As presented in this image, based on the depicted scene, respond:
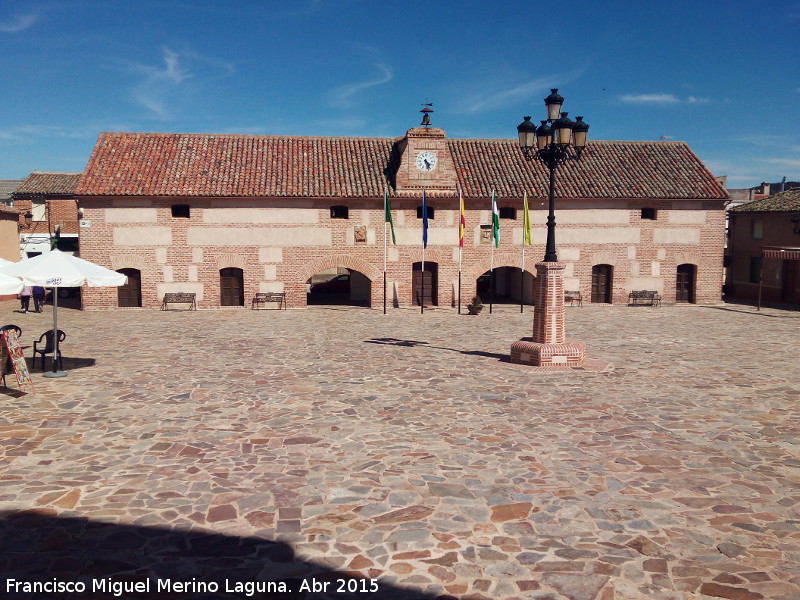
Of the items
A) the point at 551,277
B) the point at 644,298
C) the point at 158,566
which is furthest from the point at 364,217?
the point at 158,566

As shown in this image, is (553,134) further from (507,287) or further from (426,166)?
(507,287)

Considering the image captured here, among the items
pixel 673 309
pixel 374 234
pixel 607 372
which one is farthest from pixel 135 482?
pixel 673 309

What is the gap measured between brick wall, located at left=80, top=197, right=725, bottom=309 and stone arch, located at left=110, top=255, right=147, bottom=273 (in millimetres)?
39

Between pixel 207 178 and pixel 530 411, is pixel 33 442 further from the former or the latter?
pixel 207 178

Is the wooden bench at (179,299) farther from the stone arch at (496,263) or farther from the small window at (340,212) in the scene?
the stone arch at (496,263)

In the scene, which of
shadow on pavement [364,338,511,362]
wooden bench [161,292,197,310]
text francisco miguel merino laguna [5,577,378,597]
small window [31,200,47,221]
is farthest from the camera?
small window [31,200,47,221]

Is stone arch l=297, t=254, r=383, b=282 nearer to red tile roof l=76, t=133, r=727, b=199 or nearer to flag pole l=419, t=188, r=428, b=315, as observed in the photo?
flag pole l=419, t=188, r=428, b=315

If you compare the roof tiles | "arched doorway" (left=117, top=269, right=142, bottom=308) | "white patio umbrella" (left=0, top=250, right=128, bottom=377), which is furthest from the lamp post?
the roof tiles

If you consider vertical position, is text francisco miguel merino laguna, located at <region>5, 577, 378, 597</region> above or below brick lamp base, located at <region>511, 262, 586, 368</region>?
below

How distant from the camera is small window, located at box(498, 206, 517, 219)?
26812 millimetres

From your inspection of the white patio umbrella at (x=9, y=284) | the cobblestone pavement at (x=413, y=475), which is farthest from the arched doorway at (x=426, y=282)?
the white patio umbrella at (x=9, y=284)

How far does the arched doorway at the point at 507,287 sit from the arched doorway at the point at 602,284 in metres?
2.70

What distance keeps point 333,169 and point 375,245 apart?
12.6 ft

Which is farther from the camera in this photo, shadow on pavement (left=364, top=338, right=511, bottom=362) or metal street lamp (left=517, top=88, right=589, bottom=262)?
shadow on pavement (left=364, top=338, right=511, bottom=362)
